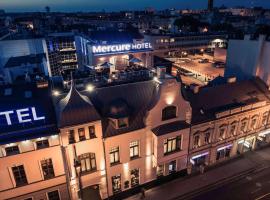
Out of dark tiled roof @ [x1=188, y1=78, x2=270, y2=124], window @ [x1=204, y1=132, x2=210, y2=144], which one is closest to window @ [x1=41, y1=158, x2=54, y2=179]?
dark tiled roof @ [x1=188, y1=78, x2=270, y2=124]

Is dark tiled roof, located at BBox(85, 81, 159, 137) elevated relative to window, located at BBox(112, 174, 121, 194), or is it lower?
elevated

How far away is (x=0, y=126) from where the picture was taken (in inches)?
1105

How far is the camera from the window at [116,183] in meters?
35.3

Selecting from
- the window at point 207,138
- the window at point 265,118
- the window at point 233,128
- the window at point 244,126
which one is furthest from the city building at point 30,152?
the window at point 265,118

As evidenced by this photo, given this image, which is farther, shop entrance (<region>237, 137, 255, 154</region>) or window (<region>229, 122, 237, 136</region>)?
shop entrance (<region>237, 137, 255, 154</region>)

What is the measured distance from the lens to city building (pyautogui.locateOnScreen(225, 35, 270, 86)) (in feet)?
157

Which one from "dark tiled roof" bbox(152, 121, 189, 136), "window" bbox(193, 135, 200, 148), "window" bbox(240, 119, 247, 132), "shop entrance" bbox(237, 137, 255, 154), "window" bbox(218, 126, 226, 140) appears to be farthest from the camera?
"shop entrance" bbox(237, 137, 255, 154)

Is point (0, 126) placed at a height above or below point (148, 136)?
above

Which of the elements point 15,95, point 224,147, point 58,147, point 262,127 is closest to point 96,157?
point 58,147

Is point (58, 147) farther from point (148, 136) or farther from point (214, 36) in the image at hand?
point (214, 36)

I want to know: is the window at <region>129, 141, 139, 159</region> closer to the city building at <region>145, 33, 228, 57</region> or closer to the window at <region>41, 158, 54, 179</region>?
the window at <region>41, 158, 54, 179</region>

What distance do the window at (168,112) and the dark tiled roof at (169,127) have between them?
122 centimetres

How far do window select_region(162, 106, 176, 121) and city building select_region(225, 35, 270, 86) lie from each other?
2700cm

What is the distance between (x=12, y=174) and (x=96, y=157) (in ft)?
36.5
